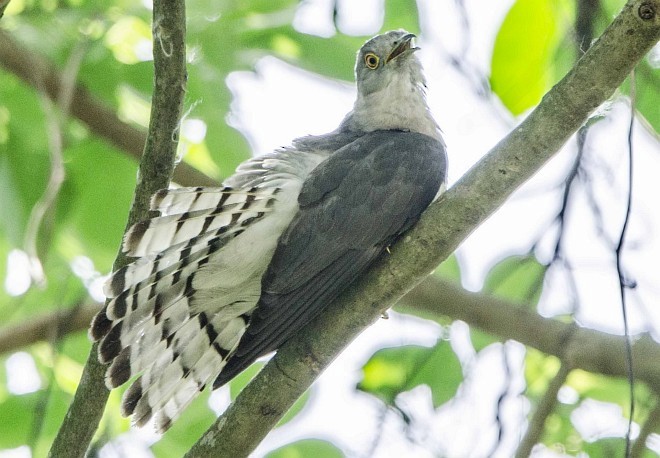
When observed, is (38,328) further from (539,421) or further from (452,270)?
(539,421)

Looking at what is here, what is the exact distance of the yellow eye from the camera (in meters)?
4.65

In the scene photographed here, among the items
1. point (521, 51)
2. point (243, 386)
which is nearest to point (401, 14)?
point (521, 51)

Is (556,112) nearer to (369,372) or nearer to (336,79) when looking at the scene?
(336,79)

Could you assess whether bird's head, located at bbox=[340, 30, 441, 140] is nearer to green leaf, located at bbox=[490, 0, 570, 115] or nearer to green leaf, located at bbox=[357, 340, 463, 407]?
green leaf, located at bbox=[490, 0, 570, 115]

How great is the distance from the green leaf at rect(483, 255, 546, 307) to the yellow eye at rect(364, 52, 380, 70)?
1286mm

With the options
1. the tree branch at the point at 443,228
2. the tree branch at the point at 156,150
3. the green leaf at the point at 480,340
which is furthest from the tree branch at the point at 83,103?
the green leaf at the point at 480,340

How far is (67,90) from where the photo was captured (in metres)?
3.85

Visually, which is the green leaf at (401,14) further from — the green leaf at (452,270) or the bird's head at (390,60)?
the green leaf at (452,270)

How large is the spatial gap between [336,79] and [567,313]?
163cm

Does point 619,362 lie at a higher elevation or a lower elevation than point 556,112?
higher

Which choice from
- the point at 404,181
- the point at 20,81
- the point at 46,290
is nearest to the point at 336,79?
the point at 404,181

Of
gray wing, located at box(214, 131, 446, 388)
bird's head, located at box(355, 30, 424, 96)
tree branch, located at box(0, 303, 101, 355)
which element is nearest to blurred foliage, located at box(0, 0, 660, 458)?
tree branch, located at box(0, 303, 101, 355)

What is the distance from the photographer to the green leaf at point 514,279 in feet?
13.8

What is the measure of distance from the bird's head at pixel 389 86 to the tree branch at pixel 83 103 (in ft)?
3.11
